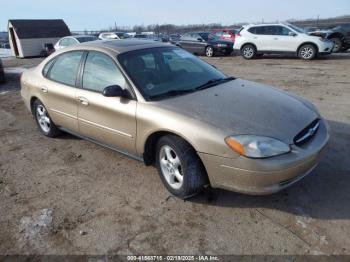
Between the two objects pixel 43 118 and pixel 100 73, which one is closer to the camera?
pixel 100 73

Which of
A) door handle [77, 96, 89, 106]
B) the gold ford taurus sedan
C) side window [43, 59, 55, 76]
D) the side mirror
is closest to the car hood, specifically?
the gold ford taurus sedan

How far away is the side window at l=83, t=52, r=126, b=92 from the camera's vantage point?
363 cm

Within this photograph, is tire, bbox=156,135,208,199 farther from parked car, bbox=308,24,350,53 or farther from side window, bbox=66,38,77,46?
parked car, bbox=308,24,350,53

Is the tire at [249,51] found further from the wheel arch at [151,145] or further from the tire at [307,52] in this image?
the wheel arch at [151,145]

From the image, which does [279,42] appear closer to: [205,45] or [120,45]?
[205,45]

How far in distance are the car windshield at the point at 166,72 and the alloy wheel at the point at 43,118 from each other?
6.82 feet

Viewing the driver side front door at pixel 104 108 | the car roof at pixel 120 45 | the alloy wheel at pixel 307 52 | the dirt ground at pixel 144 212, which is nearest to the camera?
the dirt ground at pixel 144 212

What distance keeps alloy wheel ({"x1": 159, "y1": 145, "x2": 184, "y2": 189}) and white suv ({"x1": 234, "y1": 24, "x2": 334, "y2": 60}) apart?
12.6 metres

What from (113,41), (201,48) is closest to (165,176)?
(113,41)

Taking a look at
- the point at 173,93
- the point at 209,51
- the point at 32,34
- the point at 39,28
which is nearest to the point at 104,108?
the point at 173,93

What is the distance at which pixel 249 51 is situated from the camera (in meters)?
15.5

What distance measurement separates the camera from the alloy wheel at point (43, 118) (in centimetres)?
504

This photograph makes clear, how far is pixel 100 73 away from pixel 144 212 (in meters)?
1.82

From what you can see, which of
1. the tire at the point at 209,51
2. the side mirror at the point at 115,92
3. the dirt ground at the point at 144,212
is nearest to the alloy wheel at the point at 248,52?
the tire at the point at 209,51
